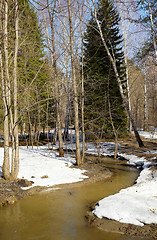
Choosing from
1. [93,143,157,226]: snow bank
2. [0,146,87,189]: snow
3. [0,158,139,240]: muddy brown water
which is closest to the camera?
[0,158,139,240]: muddy brown water

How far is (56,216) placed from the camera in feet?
16.8

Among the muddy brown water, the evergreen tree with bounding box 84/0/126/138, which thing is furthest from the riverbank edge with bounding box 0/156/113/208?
the evergreen tree with bounding box 84/0/126/138

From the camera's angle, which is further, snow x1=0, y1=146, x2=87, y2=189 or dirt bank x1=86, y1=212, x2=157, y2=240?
snow x1=0, y1=146, x2=87, y2=189

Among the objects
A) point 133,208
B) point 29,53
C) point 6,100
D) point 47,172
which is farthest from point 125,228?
point 29,53

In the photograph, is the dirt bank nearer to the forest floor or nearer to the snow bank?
the forest floor

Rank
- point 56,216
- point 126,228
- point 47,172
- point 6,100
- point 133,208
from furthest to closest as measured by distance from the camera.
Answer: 1. point 47,172
2. point 6,100
3. point 56,216
4. point 133,208
5. point 126,228

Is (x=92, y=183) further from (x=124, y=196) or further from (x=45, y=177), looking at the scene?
(x=124, y=196)

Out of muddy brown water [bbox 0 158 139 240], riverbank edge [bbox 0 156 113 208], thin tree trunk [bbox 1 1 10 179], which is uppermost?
thin tree trunk [bbox 1 1 10 179]

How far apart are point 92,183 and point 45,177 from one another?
2046 mm

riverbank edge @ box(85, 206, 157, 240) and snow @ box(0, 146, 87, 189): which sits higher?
snow @ box(0, 146, 87, 189)

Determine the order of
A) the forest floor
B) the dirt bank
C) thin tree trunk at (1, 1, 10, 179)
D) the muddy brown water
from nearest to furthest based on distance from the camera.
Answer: the dirt bank, the forest floor, the muddy brown water, thin tree trunk at (1, 1, 10, 179)

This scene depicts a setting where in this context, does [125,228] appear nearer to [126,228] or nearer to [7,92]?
[126,228]

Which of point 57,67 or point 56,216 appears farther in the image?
point 57,67

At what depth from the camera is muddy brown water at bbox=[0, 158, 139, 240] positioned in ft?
13.5
